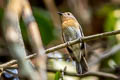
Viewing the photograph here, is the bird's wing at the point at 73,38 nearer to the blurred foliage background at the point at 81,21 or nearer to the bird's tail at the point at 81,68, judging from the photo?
the bird's tail at the point at 81,68

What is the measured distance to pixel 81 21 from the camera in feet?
17.1

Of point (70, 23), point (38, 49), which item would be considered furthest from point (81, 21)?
point (38, 49)

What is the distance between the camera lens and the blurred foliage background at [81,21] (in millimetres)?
4402

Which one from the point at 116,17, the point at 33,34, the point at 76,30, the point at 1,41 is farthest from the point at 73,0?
the point at 33,34

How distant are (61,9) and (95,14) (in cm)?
54

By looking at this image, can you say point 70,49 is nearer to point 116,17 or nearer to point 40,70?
point 116,17

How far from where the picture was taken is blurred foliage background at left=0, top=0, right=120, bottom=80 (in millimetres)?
4402

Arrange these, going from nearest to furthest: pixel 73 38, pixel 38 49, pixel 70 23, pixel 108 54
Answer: pixel 38 49
pixel 73 38
pixel 70 23
pixel 108 54

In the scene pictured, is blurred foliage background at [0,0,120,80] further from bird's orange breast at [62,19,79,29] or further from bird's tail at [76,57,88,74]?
bird's tail at [76,57,88,74]

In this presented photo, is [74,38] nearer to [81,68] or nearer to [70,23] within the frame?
[70,23]

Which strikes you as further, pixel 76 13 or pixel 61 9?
pixel 61 9

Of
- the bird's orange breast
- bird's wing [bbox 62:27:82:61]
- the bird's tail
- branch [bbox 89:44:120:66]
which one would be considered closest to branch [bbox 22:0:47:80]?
the bird's tail

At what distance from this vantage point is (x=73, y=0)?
16.0 ft

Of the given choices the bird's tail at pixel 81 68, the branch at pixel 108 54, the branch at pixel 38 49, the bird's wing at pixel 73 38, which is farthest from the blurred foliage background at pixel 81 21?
the branch at pixel 38 49
